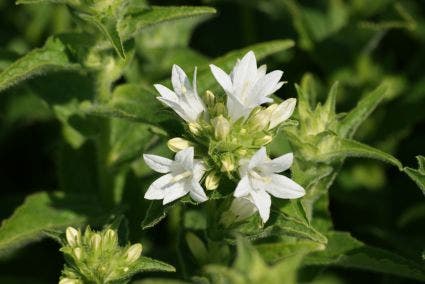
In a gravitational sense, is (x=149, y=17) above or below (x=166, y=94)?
above

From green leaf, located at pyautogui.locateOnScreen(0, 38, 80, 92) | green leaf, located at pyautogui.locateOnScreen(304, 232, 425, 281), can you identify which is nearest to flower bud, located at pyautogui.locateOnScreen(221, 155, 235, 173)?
green leaf, located at pyautogui.locateOnScreen(304, 232, 425, 281)

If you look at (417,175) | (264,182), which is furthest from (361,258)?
(264,182)

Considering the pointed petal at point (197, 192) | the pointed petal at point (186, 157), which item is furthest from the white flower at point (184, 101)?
the pointed petal at point (197, 192)

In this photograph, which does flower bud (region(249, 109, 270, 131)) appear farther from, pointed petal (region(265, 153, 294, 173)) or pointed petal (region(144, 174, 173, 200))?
pointed petal (region(144, 174, 173, 200))

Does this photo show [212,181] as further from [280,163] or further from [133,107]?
[133,107]

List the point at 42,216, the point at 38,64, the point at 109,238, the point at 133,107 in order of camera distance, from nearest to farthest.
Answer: the point at 109,238
the point at 38,64
the point at 133,107
the point at 42,216

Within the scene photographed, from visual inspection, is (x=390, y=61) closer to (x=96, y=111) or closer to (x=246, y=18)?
(x=246, y=18)
